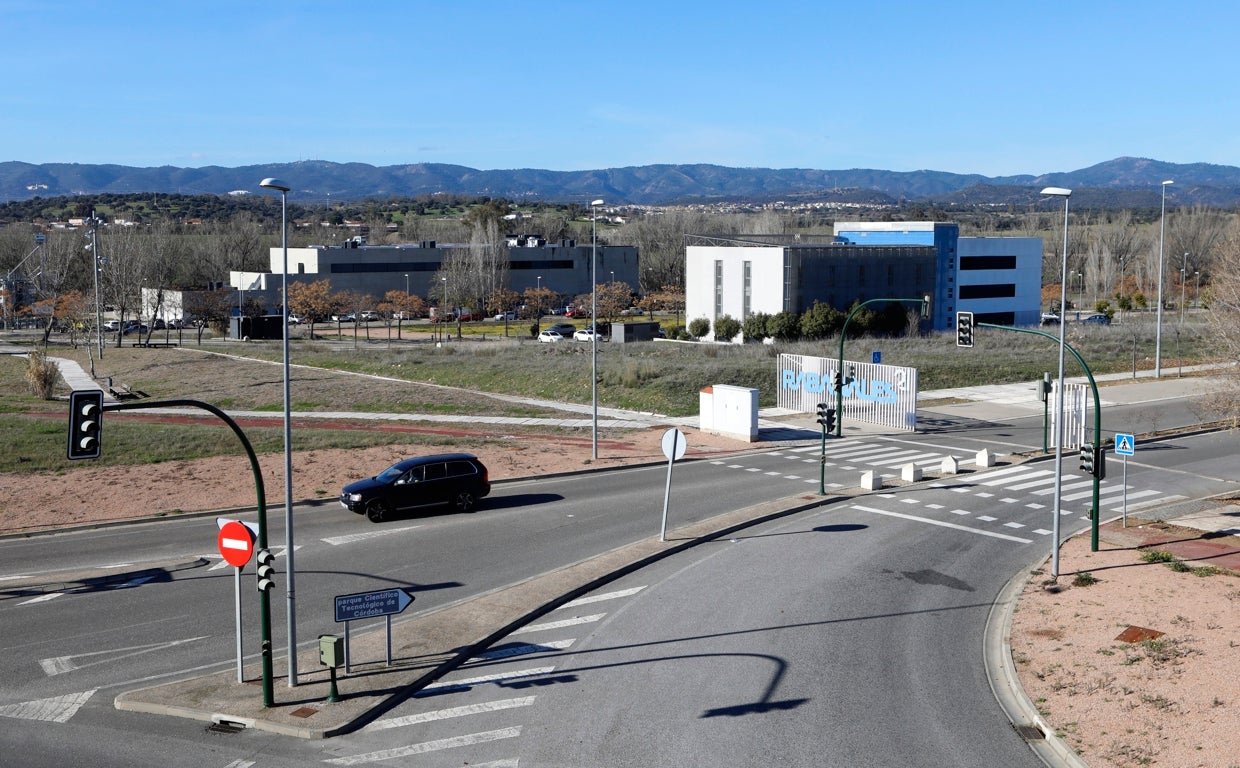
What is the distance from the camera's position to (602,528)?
26766mm

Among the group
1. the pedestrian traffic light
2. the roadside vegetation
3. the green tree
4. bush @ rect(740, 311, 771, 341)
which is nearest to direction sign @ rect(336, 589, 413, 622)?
the pedestrian traffic light

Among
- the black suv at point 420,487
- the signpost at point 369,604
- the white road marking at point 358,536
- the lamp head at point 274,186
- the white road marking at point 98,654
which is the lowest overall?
the white road marking at point 98,654

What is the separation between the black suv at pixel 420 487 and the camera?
1081 inches

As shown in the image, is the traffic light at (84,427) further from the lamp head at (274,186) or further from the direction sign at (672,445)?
the direction sign at (672,445)

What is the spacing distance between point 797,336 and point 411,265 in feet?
164

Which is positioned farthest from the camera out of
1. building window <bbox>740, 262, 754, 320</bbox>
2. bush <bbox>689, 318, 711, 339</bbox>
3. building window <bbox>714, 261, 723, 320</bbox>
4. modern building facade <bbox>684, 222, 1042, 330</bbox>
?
building window <bbox>714, 261, 723, 320</bbox>

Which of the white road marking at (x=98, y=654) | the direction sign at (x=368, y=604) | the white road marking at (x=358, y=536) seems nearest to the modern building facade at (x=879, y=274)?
the white road marking at (x=358, y=536)

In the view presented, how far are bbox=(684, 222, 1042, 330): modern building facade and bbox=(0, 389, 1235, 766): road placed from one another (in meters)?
54.7

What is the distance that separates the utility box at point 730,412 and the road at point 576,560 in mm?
6491

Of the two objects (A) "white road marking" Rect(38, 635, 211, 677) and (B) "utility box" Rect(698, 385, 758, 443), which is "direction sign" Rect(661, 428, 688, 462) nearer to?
(A) "white road marking" Rect(38, 635, 211, 677)

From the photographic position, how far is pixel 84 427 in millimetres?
14156

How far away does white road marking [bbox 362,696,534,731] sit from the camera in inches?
586

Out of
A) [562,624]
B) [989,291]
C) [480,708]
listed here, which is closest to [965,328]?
[562,624]

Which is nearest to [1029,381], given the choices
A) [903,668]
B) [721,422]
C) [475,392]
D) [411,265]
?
[721,422]
